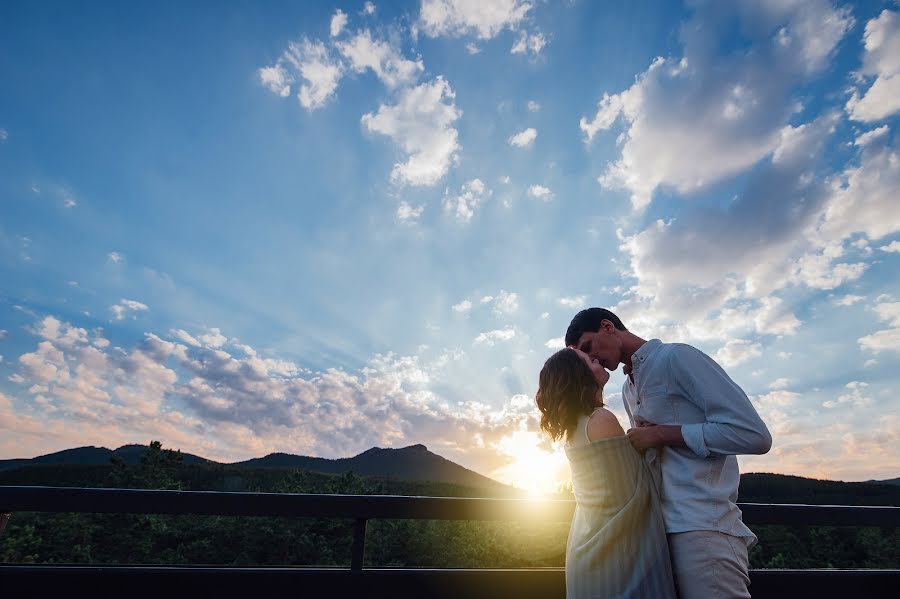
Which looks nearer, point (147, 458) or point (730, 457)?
point (730, 457)

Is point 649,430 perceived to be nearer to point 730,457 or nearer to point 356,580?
point 730,457

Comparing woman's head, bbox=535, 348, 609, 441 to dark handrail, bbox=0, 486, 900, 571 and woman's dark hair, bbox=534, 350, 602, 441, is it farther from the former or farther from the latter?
dark handrail, bbox=0, 486, 900, 571

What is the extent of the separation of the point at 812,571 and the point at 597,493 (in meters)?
1.93

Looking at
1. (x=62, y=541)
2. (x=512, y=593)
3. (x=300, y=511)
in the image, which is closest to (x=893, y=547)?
(x=512, y=593)

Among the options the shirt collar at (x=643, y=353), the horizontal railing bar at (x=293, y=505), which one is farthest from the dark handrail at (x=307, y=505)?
the shirt collar at (x=643, y=353)

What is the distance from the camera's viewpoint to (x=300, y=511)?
2.06 metres

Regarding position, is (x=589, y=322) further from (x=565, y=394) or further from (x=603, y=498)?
(x=603, y=498)

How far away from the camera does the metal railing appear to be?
6.54ft

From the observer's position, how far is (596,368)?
1.77m

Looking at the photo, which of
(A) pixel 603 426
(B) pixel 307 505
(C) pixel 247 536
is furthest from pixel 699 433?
(C) pixel 247 536

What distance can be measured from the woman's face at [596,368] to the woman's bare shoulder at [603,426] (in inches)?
4.9

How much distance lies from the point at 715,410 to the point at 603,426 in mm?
345

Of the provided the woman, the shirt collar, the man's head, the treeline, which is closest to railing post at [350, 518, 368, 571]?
the woman

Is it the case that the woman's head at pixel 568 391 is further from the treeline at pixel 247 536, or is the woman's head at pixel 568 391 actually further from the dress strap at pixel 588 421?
the treeline at pixel 247 536
